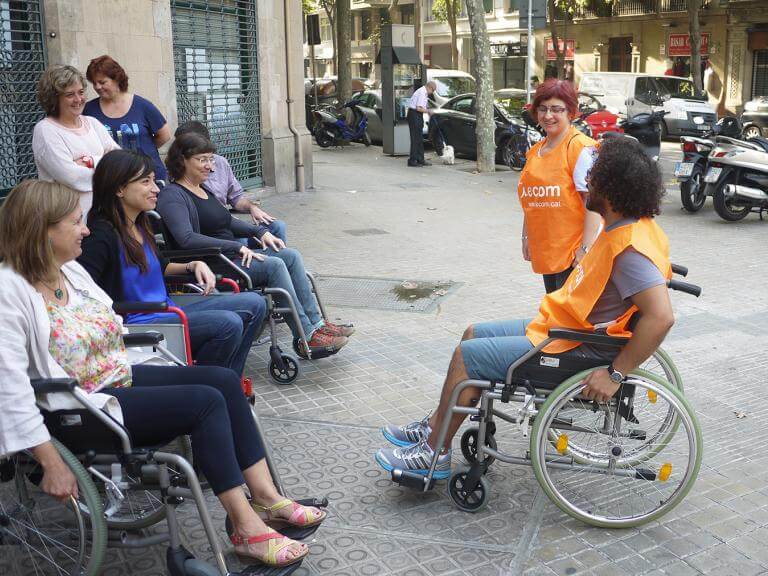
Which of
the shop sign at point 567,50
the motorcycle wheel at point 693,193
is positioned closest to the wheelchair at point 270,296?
the motorcycle wheel at point 693,193

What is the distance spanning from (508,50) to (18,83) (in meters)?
39.1

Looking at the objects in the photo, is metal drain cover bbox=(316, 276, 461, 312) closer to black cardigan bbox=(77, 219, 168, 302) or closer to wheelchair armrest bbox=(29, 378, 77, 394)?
black cardigan bbox=(77, 219, 168, 302)

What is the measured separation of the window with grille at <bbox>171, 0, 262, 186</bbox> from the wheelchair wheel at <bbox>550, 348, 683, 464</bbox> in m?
8.28

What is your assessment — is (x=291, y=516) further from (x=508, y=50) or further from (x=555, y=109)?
(x=508, y=50)

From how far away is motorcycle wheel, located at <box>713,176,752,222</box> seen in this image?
35.9ft

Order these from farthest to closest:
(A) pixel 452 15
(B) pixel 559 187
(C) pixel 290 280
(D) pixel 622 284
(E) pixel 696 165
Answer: (A) pixel 452 15 → (E) pixel 696 165 → (C) pixel 290 280 → (B) pixel 559 187 → (D) pixel 622 284

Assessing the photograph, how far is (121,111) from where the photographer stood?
6.64 m

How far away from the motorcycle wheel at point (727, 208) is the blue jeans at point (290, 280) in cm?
711

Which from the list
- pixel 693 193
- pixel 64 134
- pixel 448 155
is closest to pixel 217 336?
pixel 64 134

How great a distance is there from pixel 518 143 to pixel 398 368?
11.5 metres

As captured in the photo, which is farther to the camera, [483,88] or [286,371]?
[483,88]

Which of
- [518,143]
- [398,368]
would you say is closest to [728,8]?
[518,143]

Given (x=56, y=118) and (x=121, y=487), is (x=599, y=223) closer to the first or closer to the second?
(x=121, y=487)

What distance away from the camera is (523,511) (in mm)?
3797
